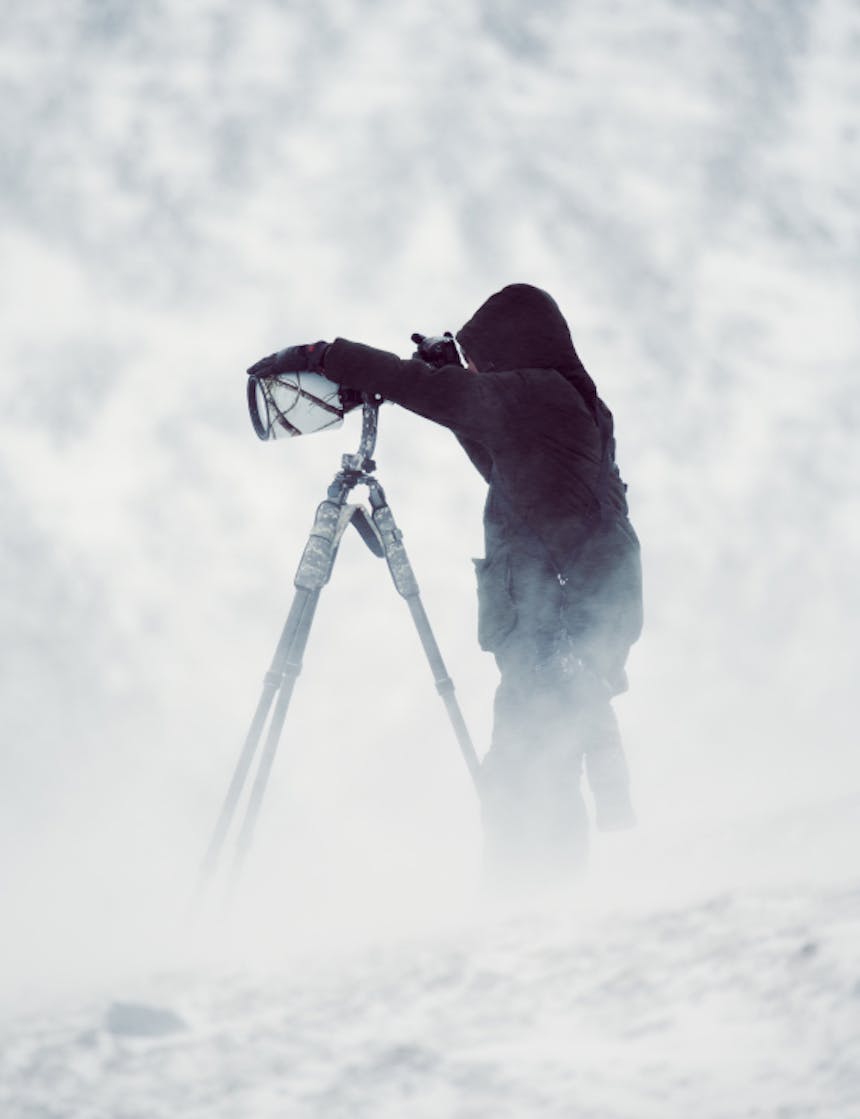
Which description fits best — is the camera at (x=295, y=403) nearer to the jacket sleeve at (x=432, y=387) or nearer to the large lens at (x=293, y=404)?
the large lens at (x=293, y=404)

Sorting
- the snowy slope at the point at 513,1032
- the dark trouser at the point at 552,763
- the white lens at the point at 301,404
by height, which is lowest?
the snowy slope at the point at 513,1032

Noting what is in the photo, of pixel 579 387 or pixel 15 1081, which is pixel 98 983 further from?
pixel 579 387

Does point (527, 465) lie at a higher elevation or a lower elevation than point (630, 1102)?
higher

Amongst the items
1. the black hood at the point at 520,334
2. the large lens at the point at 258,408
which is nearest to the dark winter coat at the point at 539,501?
the black hood at the point at 520,334

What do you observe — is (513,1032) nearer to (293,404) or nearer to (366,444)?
(366,444)

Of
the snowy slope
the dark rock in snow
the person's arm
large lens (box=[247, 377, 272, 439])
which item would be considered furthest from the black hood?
the dark rock in snow

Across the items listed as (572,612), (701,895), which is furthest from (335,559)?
(701,895)

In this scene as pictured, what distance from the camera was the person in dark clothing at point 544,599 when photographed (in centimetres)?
Result: 316

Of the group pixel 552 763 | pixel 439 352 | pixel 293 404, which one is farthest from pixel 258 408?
pixel 552 763

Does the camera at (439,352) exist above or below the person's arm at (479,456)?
above

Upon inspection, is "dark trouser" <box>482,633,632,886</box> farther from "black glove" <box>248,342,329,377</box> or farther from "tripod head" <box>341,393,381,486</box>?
"black glove" <box>248,342,329,377</box>

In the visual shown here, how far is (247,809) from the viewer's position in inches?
123

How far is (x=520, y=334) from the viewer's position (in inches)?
133

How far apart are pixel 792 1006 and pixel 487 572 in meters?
2.17
